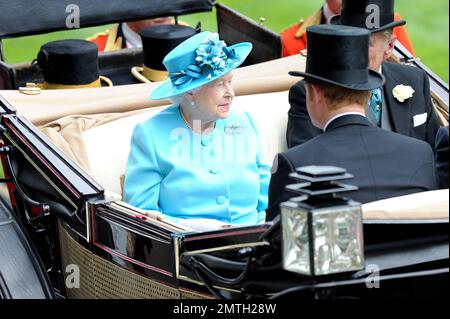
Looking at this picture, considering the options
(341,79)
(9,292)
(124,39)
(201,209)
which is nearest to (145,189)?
(201,209)

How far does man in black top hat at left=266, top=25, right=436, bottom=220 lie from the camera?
11.3 feet

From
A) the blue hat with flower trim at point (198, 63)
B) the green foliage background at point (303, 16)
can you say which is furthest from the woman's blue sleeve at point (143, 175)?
A: the green foliage background at point (303, 16)

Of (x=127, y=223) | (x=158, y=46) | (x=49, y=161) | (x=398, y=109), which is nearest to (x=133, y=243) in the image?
(x=127, y=223)

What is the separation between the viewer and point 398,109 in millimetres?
4465

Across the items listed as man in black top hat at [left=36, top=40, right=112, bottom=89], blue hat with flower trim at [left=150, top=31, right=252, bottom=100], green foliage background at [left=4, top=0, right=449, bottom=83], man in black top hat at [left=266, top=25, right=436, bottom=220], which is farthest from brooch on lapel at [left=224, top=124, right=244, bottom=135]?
green foliage background at [left=4, top=0, right=449, bottom=83]

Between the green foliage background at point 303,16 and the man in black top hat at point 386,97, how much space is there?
3913 millimetres

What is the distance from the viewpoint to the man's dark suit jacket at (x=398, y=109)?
4.37m

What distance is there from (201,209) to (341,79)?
2.56 feet

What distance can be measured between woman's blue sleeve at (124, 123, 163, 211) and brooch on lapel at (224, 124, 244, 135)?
29 cm

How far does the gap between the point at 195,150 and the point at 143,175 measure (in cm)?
21

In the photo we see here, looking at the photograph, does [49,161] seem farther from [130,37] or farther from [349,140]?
[130,37]

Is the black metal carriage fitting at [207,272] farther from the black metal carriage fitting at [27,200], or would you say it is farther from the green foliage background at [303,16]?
the green foliage background at [303,16]

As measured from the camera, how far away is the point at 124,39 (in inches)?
241

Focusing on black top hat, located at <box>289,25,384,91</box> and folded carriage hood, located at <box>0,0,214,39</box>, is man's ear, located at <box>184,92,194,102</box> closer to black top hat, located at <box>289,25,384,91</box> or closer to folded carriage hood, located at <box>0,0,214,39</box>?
black top hat, located at <box>289,25,384,91</box>
